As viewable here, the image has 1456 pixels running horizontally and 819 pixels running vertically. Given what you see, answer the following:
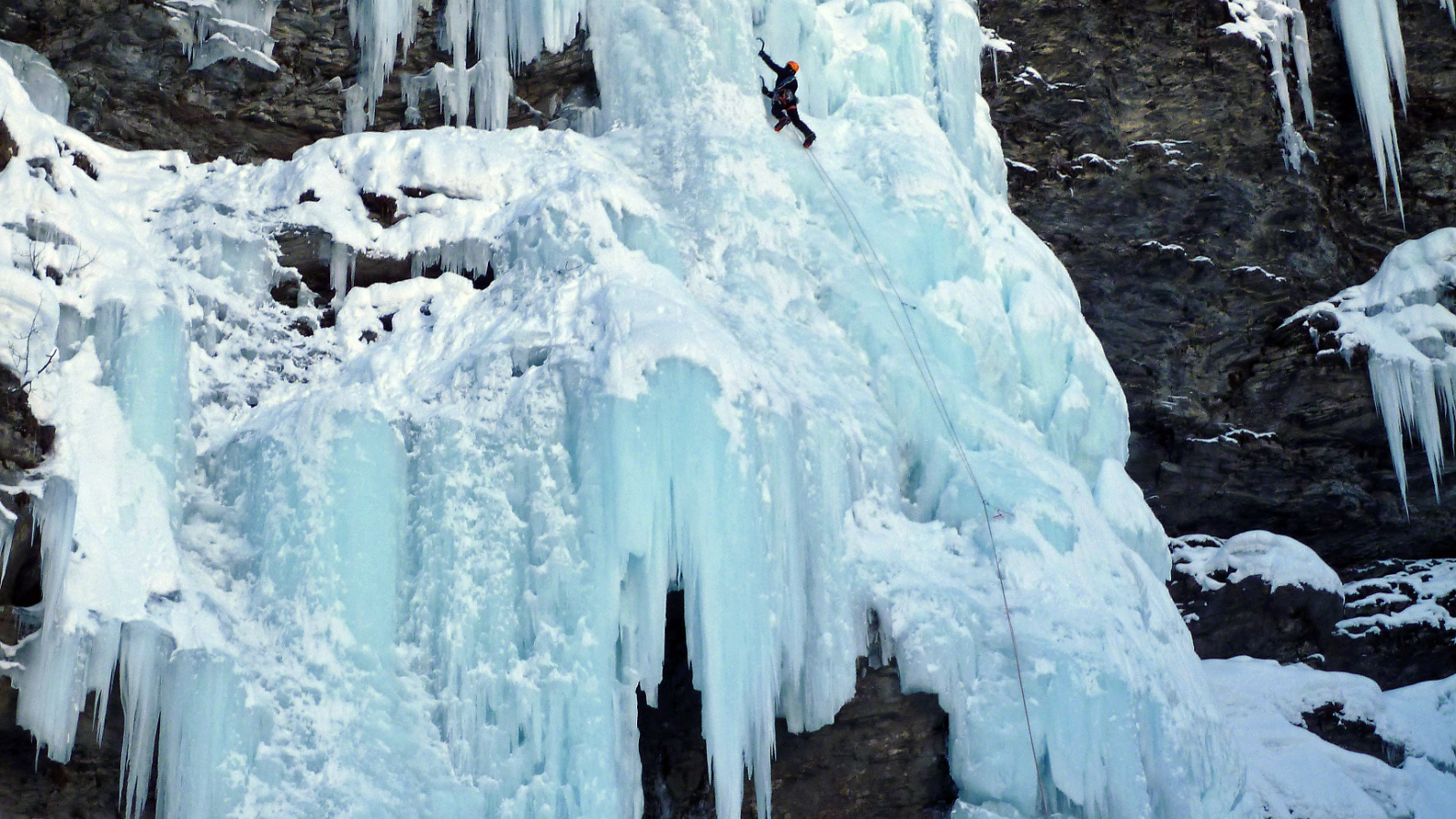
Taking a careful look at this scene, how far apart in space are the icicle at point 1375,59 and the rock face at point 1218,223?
0.22 meters

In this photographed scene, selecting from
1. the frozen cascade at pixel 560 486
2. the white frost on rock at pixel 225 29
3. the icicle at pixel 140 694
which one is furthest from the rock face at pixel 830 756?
the white frost on rock at pixel 225 29

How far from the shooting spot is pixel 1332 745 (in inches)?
510

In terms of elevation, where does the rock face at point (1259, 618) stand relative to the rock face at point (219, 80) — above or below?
below

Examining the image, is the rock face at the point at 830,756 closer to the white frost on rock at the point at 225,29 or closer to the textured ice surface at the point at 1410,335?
the white frost on rock at the point at 225,29

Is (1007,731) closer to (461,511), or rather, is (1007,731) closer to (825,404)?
(825,404)

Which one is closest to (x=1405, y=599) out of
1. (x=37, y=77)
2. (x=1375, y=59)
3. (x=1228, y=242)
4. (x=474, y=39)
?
(x=1228, y=242)

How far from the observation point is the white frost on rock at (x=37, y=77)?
34.1 feet

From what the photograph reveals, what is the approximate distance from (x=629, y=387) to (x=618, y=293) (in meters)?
1.00

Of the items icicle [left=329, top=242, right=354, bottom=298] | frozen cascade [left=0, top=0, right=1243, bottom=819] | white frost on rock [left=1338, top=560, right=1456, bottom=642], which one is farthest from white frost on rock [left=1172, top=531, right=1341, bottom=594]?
icicle [left=329, top=242, right=354, bottom=298]

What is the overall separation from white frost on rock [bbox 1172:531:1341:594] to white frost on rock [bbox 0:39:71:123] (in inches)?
498

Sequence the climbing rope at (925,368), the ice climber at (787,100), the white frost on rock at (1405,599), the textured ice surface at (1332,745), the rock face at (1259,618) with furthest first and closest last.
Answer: the white frost on rock at (1405,599) → the rock face at (1259,618) → the textured ice surface at (1332,745) → the ice climber at (787,100) → the climbing rope at (925,368)

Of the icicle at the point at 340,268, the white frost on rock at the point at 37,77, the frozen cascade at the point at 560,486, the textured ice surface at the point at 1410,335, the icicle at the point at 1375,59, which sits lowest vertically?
the frozen cascade at the point at 560,486

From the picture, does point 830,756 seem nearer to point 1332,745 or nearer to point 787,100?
point 787,100

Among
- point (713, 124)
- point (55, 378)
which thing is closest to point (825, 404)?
point (713, 124)
